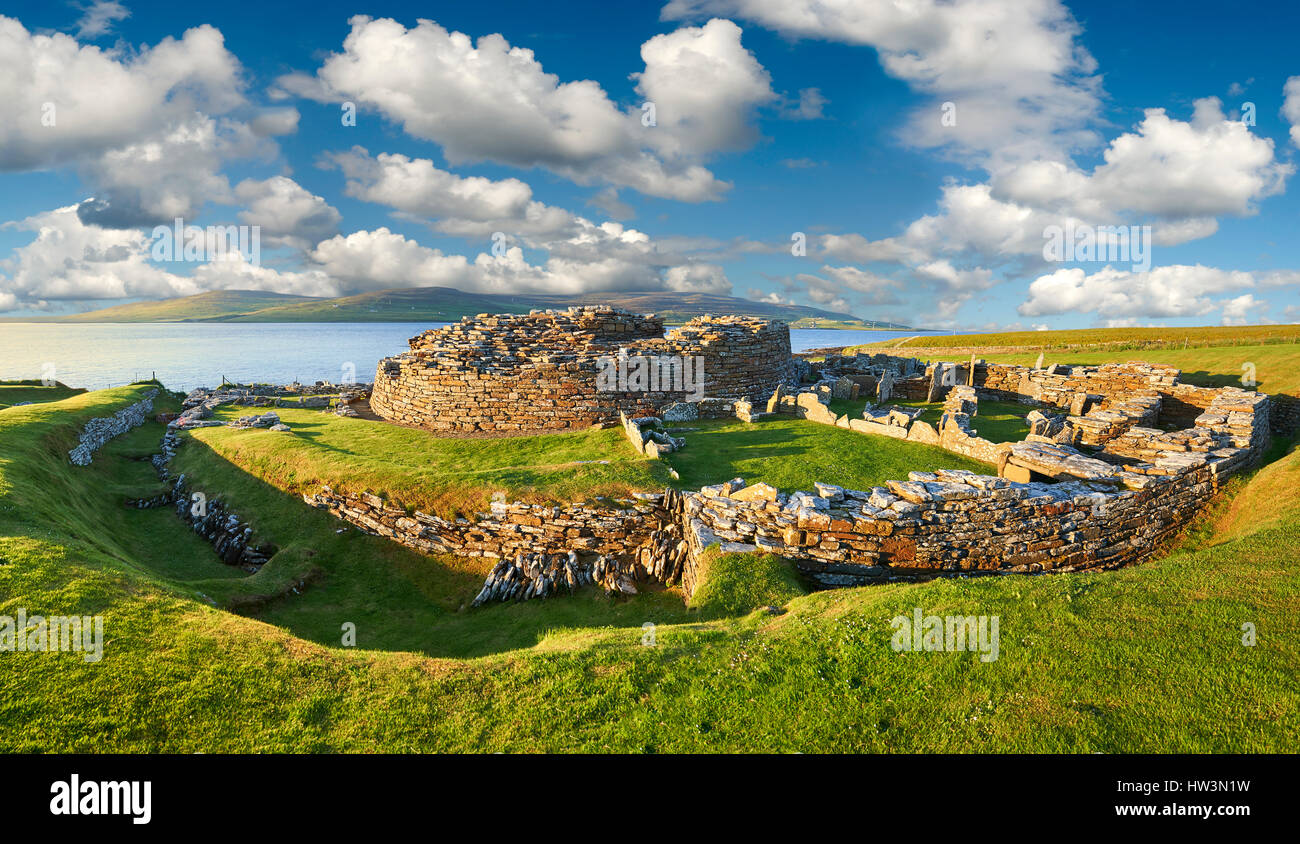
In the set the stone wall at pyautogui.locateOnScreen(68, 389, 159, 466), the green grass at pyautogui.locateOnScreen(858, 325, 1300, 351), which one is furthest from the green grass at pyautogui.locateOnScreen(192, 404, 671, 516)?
the green grass at pyautogui.locateOnScreen(858, 325, 1300, 351)

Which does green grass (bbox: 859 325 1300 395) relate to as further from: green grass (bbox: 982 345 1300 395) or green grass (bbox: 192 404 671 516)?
green grass (bbox: 192 404 671 516)

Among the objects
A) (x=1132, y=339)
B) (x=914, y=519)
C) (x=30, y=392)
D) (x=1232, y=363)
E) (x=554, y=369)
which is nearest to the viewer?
(x=914, y=519)

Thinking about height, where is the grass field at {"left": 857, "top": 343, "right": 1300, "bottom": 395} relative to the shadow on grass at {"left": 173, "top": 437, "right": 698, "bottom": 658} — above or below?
above

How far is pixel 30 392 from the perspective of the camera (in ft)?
124

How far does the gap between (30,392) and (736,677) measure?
56146mm

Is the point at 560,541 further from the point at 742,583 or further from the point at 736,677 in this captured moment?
the point at 736,677

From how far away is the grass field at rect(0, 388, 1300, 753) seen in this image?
5.58 metres

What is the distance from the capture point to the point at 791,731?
18.8ft

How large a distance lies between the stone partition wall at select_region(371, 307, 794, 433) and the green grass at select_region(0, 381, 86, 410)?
29373 mm

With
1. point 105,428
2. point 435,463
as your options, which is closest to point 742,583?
point 435,463

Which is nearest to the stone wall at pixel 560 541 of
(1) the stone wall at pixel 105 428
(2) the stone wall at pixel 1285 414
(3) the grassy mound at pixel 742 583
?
(3) the grassy mound at pixel 742 583

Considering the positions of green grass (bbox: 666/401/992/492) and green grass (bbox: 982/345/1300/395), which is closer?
green grass (bbox: 666/401/992/492)
